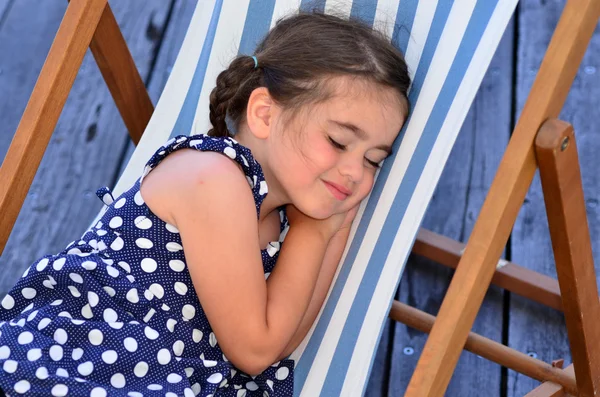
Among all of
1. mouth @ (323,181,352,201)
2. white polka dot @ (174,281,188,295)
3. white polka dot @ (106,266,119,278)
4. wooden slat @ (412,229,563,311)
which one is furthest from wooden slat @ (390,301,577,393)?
white polka dot @ (106,266,119,278)

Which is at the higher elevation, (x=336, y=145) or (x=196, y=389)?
(x=336, y=145)

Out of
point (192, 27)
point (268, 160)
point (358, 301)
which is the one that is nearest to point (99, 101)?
point (192, 27)

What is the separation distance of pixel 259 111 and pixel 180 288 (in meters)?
0.34

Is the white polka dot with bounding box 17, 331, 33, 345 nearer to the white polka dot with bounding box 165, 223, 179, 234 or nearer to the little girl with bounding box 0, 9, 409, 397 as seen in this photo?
the little girl with bounding box 0, 9, 409, 397

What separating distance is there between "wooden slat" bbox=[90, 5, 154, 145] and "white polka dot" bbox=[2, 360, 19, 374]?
2.50ft

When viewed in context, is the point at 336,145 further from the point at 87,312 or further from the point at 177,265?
the point at 87,312

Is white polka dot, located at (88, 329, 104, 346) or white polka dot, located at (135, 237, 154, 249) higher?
white polka dot, located at (135, 237, 154, 249)

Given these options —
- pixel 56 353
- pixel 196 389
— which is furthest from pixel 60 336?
pixel 196 389

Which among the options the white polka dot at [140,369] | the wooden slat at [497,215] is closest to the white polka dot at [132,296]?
the white polka dot at [140,369]

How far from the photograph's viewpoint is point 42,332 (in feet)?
4.46

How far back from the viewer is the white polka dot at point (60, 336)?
135 centimetres

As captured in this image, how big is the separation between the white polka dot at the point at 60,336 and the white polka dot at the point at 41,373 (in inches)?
2.4

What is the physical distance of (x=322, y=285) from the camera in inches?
63.1

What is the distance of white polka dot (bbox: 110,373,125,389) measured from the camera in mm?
1346
